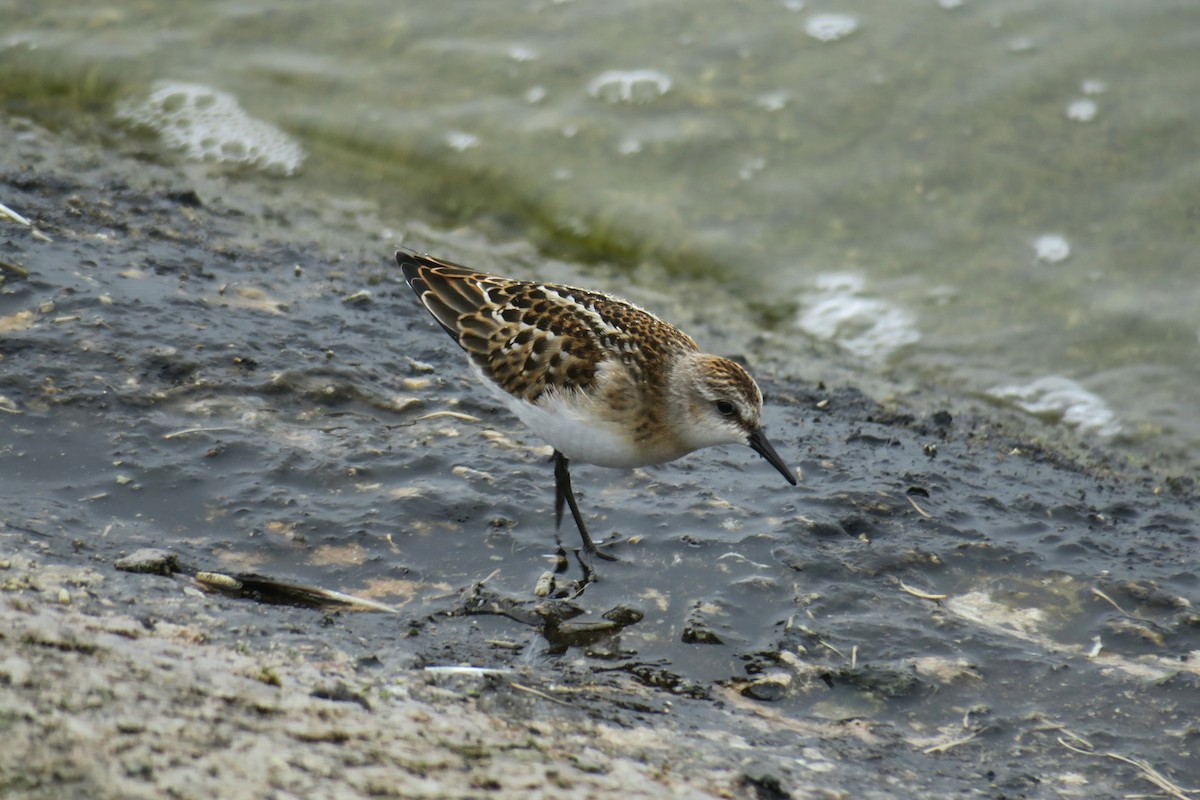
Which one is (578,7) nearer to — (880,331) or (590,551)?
(880,331)

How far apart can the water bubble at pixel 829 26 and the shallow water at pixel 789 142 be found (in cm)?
3

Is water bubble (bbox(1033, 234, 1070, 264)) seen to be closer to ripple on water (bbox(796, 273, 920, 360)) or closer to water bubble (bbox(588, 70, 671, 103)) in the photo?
ripple on water (bbox(796, 273, 920, 360))

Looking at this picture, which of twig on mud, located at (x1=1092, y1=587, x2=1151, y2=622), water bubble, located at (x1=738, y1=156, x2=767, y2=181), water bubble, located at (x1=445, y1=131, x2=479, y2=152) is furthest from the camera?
water bubble, located at (x1=445, y1=131, x2=479, y2=152)

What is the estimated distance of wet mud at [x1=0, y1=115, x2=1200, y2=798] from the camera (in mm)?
3377

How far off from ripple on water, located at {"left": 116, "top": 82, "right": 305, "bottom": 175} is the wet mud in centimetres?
212

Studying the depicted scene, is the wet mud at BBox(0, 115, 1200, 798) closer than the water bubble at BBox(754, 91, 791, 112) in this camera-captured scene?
Yes

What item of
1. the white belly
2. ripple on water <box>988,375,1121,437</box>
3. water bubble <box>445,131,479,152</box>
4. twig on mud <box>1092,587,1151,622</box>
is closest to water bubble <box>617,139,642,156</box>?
water bubble <box>445,131,479,152</box>

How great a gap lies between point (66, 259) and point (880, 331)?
5.30 metres

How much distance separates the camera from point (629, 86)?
10430mm

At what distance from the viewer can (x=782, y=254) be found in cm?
920

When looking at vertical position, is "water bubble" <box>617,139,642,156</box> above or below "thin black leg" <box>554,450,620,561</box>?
Answer: above

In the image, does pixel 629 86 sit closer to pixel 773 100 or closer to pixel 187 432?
pixel 773 100

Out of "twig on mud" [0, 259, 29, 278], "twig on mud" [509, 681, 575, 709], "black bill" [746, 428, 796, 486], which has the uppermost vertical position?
"twig on mud" [0, 259, 29, 278]

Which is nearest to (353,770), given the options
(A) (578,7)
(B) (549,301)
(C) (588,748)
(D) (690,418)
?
(C) (588,748)
